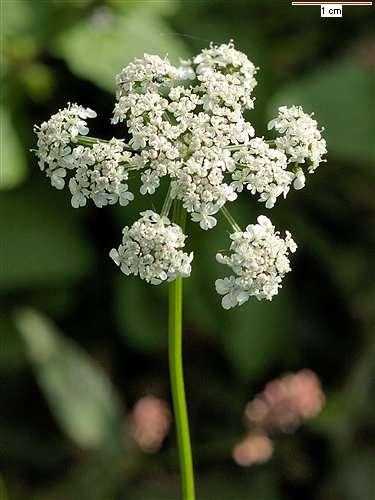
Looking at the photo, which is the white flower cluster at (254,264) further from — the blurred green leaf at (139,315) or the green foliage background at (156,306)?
the blurred green leaf at (139,315)

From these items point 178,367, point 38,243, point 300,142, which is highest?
point 38,243

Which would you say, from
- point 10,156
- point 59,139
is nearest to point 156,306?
point 10,156

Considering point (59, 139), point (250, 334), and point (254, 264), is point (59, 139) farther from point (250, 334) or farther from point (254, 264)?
point (250, 334)

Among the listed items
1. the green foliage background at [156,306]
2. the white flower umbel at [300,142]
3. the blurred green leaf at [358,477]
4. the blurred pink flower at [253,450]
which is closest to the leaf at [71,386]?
the green foliage background at [156,306]

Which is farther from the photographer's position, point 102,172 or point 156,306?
point 156,306

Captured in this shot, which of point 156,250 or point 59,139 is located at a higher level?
point 59,139

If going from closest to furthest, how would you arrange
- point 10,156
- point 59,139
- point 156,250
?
point 156,250 < point 59,139 < point 10,156

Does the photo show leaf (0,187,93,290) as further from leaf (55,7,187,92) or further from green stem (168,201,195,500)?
green stem (168,201,195,500)
